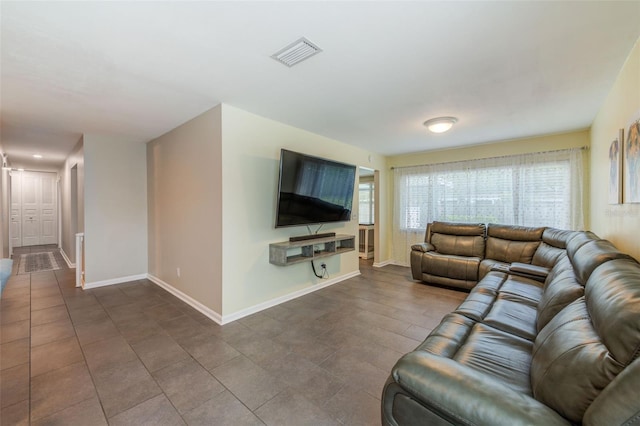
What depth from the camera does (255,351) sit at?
233cm

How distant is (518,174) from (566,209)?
0.81 m

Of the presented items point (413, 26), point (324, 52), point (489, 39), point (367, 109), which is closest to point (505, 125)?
point (367, 109)

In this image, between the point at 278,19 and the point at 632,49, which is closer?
the point at 278,19

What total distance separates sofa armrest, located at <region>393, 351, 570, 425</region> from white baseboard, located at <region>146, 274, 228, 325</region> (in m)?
2.34

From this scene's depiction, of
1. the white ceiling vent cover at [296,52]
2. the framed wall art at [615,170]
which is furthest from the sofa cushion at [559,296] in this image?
the white ceiling vent cover at [296,52]

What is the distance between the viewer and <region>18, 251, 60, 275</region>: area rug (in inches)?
195

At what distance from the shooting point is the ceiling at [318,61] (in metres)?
1.52

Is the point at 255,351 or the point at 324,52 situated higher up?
the point at 324,52

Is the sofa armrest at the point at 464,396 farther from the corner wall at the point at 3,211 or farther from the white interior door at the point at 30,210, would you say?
the white interior door at the point at 30,210

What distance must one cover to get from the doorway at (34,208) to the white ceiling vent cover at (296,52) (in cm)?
927

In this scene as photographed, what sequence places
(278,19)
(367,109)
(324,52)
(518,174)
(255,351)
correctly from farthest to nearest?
(518,174) < (367,109) < (255,351) < (324,52) < (278,19)

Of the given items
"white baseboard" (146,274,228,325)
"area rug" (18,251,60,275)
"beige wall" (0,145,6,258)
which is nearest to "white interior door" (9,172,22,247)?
"area rug" (18,251,60,275)

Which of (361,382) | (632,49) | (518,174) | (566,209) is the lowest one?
(361,382)

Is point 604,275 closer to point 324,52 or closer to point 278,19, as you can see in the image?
point 324,52
